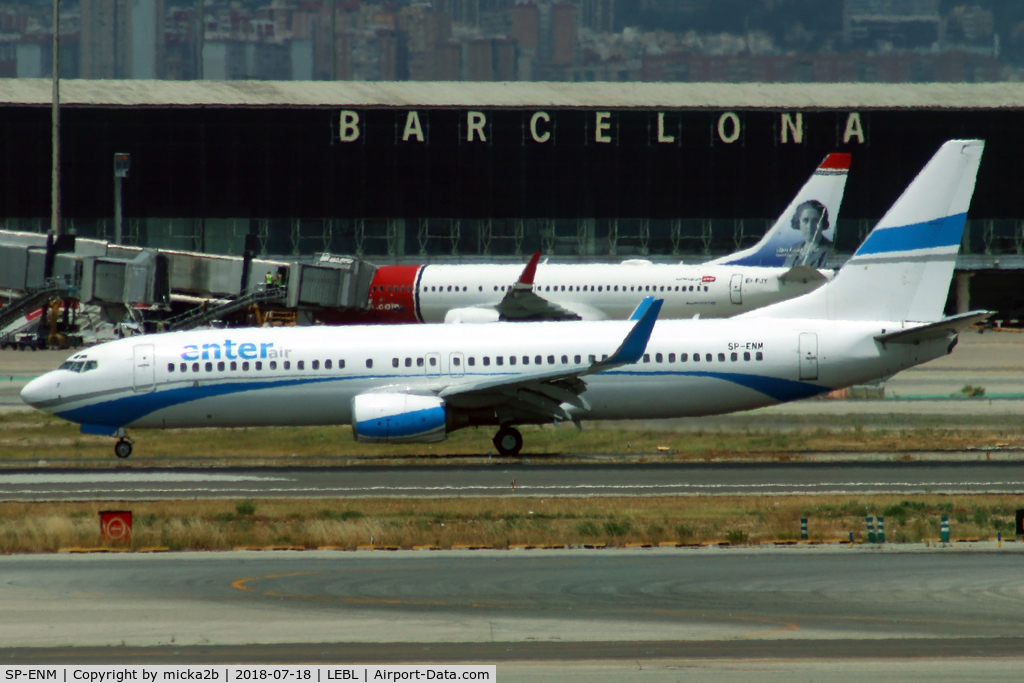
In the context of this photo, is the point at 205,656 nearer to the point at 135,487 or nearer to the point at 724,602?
the point at 724,602

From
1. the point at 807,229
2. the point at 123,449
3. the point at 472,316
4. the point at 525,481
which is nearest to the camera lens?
the point at 525,481

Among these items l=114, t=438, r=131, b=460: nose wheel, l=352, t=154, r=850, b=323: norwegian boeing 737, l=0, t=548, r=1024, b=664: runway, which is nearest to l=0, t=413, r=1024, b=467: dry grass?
l=114, t=438, r=131, b=460: nose wheel

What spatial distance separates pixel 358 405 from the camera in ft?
120

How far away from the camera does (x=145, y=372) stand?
38.3m

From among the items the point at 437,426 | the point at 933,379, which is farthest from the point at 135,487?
the point at 933,379

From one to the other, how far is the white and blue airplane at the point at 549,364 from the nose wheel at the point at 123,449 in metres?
0.60

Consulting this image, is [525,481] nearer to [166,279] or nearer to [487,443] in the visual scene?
[487,443]

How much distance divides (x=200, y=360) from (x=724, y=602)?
2204cm

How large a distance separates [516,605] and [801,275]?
166ft

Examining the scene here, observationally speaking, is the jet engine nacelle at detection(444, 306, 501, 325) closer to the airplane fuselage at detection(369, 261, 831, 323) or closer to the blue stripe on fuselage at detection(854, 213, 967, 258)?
the airplane fuselage at detection(369, 261, 831, 323)

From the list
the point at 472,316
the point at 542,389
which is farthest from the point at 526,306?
the point at 542,389

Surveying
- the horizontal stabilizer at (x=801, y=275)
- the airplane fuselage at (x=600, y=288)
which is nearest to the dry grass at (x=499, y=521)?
the horizontal stabilizer at (x=801, y=275)

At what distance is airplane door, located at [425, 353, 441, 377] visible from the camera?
38.1 meters

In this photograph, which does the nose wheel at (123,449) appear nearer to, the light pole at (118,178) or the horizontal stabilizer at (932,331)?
the horizontal stabilizer at (932,331)
